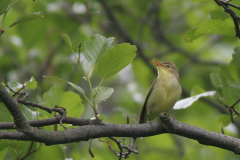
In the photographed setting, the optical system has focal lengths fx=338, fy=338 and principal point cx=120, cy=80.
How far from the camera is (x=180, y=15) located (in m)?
8.16

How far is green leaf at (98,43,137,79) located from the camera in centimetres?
244

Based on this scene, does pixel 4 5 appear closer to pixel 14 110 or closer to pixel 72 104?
pixel 14 110

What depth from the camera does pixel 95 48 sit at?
8.28 feet

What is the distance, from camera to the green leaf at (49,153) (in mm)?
2566

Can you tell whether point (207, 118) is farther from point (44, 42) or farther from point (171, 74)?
point (44, 42)

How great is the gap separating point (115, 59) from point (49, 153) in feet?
2.88

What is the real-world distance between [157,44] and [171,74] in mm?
2346

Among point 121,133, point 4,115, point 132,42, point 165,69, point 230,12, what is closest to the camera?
point 121,133

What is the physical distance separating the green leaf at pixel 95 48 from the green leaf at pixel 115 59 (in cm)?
8

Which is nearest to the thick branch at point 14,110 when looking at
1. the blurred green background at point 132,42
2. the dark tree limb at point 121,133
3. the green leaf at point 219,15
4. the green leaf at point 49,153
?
the dark tree limb at point 121,133

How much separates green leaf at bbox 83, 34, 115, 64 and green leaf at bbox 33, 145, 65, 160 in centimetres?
72

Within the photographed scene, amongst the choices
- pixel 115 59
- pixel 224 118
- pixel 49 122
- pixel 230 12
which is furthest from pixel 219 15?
pixel 49 122

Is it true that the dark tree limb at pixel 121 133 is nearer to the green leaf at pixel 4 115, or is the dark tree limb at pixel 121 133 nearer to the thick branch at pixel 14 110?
the thick branch at pixel 14 110

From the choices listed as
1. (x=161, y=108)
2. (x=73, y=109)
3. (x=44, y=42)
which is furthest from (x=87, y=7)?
(x=73, y=109)
